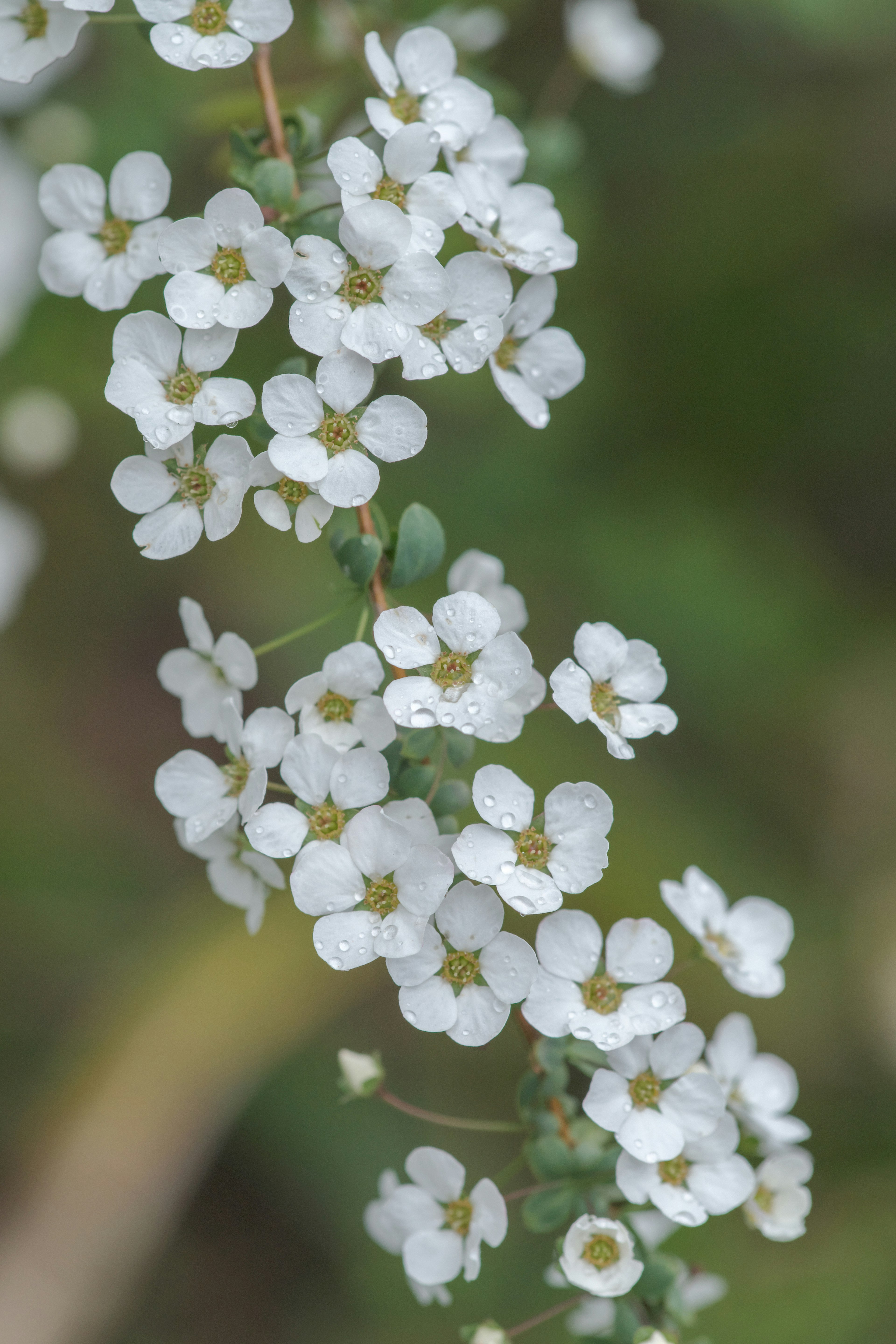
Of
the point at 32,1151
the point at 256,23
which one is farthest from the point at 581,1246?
the point at 32,1151

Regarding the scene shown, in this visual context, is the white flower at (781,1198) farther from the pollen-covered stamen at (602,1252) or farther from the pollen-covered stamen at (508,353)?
the pollen-covered stamen at (508,353)

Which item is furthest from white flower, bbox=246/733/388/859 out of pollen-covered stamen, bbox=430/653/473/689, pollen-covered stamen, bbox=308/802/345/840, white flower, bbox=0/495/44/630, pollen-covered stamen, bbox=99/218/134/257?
white flower, bbox=0/495/44/630

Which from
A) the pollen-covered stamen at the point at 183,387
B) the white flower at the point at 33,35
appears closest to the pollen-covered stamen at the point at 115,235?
the white flower at the point at 33,35

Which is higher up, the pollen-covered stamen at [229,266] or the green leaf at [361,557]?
the pollen-covered stamen at [229,266]

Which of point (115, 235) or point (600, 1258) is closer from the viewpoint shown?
point (600, 1258)

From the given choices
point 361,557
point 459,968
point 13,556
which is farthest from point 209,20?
point 13,556

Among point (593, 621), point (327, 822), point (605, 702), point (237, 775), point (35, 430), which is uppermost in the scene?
point (605, 702)

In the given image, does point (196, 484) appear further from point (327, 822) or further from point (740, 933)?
point (740, 933)
